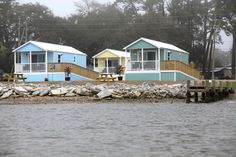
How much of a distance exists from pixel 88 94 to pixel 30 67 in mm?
16646

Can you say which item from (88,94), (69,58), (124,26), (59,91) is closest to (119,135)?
(88,94)

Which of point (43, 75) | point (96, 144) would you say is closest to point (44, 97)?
point (43, 75)

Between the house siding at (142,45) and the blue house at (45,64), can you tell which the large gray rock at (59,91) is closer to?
the blue house at (45,64)

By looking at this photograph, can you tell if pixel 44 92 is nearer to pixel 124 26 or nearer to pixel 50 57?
pixel 50 57

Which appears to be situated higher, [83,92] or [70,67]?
[70,67]

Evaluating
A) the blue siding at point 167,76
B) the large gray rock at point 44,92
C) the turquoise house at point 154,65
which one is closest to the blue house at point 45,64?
the turquoise house at point 154,65

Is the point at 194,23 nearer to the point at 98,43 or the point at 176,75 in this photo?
the point at 98,43

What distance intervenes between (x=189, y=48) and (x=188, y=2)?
25.4 feet

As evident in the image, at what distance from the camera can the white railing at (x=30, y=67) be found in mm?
54253

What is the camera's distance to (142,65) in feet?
167

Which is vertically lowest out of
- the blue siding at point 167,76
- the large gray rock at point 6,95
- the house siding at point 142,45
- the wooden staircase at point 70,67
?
the large gray rock at point 6,95

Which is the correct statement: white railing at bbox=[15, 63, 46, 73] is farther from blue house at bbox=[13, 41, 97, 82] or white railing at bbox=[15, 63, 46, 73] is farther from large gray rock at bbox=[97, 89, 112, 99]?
large gray rock at bbox=[97, 89, 112, 99]

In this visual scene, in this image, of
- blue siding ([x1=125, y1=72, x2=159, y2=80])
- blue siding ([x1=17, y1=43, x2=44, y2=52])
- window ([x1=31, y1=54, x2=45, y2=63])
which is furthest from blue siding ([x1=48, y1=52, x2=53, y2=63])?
blue siding ([x1=125, y1=72, x2=159, y2=80])

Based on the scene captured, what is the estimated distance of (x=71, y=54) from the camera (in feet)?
196
